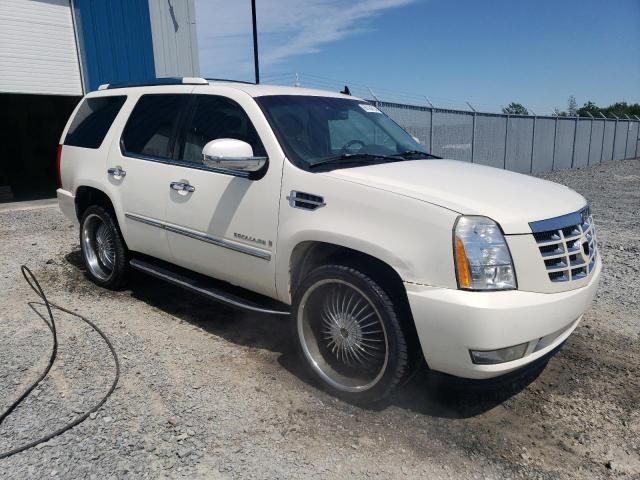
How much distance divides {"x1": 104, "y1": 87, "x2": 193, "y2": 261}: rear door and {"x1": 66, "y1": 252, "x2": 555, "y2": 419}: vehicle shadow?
666 mm

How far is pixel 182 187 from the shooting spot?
400 cm

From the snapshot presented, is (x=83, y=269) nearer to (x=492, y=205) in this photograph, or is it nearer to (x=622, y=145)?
(x=492, y=205)

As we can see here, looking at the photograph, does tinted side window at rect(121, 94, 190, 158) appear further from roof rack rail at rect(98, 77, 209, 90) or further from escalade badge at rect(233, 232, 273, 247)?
escalade badge at rect(233, 232, 273, 247)

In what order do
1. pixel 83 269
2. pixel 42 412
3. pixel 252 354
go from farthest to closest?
1. pixel 83 269
2. pixel 252 354
3. pixel 42 412

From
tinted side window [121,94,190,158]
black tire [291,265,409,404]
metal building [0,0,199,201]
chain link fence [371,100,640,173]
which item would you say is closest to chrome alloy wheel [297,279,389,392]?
black tire [291,265,409,404]

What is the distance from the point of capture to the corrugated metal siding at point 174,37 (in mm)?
12359

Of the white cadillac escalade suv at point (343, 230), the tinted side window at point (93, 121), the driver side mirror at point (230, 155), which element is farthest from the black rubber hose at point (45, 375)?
the driver side mirror at point (230, 155)

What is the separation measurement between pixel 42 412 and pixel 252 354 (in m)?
1.42

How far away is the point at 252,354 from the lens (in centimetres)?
388

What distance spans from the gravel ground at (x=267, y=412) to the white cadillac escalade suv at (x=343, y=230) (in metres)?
0.35

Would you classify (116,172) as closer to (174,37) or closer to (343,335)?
(343,335)

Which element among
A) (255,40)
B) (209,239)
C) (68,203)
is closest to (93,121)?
(68,203)

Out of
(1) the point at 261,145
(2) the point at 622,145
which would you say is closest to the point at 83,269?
(1) the point at 261,145

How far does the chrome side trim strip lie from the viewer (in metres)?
3.54
